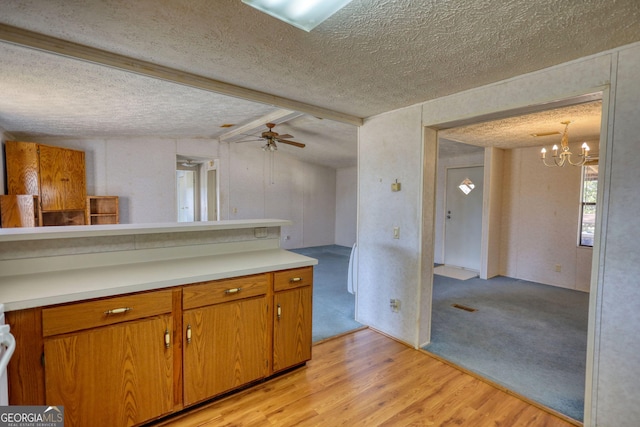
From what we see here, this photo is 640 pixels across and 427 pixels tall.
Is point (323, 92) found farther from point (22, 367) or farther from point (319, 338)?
point (22, 367)

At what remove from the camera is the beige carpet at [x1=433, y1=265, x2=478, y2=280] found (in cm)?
529

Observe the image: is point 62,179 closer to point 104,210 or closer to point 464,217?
point 104,210

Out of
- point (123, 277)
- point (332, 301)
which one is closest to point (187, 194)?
point (332, 301)

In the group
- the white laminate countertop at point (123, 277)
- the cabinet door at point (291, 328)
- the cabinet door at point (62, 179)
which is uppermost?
the cabinet door at point (62, 179)

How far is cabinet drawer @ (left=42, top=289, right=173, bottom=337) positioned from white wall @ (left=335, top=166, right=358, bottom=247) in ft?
22.0

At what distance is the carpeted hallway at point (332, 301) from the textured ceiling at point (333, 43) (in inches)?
87.9

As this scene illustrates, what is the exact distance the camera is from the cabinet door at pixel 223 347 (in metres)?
1.86

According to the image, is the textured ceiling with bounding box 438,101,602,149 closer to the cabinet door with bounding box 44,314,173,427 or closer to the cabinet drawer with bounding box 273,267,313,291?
the cabinet drawer with bounding box 273,267,313,291

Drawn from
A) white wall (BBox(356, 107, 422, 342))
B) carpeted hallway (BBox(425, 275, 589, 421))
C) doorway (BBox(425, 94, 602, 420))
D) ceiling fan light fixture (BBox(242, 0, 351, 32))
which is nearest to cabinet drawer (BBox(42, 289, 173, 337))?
ceiling fan light fixture (BBox(242, 0, 351, 32))

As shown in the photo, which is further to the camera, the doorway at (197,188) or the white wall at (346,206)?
the white wall at (346,206)

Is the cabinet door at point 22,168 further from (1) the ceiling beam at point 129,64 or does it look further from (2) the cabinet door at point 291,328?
(2) the cabinet door at point 291,328

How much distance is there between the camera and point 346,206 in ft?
28.0

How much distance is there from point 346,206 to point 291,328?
252 inches

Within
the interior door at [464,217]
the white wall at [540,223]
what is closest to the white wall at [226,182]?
the interior door at [464,217]
